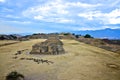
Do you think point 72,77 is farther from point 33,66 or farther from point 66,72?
point 33,66

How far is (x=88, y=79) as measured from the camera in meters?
25.5

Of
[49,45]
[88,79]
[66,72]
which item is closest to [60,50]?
[49,45]

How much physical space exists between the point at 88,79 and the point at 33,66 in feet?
28.8

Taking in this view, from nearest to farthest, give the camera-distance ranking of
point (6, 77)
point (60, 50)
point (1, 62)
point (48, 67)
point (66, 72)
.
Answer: point (6, 77), point (66, 72), point (48, 67), point (1, 62), point (60, 50)

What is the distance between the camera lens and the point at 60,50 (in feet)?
145

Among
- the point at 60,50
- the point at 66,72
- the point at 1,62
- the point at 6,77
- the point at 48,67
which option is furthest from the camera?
the point at 60,50

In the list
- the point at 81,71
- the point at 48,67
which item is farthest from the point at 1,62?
the point at 81,71

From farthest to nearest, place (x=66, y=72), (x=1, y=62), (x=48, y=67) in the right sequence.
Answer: (x=1, y=62) < (x=48, y=67) < (x=66, y=72)

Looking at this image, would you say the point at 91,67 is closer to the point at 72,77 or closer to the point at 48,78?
the point at 72,77

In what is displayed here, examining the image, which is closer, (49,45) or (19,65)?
(19,65)

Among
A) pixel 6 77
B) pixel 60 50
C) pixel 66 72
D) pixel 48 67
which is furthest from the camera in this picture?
pixel 60 50

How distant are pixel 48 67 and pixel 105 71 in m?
7.31

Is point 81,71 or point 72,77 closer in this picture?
point 72,77

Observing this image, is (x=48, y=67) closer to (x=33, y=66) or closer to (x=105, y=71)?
(x=33, y=66)
